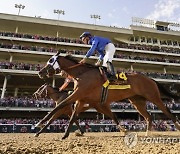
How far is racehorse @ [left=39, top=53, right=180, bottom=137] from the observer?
587 centimetres

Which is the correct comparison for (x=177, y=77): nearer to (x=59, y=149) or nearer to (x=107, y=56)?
(x=107, y=56)

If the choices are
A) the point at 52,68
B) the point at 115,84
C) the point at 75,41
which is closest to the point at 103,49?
the point at 115,84

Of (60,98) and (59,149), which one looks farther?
(60,98)

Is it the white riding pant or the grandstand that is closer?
the white riding pant

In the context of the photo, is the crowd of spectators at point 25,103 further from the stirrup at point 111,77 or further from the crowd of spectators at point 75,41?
the stirrup at point 111,77

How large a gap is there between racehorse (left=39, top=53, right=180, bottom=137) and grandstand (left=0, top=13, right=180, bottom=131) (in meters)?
18.1

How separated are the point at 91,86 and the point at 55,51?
1010 inches

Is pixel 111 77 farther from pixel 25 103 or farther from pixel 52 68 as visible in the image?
pixel 25 103

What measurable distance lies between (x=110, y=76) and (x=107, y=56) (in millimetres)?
754

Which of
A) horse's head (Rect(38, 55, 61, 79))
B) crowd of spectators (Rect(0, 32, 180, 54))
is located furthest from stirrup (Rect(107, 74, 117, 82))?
crowd of spectators (Rect(0, 32, 180, 54))

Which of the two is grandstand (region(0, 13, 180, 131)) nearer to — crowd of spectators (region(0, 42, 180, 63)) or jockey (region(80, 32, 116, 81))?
crowd of spectators (region(0, 42, 180, 63))

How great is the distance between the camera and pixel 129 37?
3975 cm

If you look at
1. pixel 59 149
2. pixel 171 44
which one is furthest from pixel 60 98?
pixel 171 44

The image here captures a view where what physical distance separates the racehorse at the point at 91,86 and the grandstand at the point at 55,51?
59.3ft
